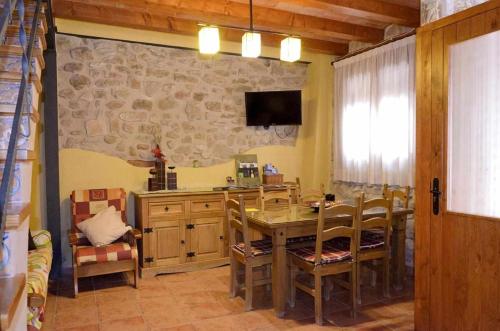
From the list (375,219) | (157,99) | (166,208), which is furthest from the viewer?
(157,99)

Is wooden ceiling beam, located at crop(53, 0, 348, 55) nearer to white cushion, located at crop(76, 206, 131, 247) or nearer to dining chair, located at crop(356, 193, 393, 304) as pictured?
white cushion, located at crop(76, 206, 131, 247)

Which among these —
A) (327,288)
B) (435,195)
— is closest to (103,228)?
(327,288)

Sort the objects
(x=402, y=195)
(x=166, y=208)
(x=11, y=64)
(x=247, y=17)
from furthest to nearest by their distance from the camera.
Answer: (x=166, y=208), (x=247, y=17), (x=402, y=195), (x=11, y=64)

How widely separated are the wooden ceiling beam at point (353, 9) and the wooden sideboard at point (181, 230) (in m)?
2.11

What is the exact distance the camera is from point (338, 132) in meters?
5.24

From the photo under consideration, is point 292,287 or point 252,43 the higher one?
point 252,43

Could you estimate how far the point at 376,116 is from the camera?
4.56 metres

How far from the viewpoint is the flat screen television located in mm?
5141

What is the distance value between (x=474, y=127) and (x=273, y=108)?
308cm

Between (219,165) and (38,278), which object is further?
(219,165)

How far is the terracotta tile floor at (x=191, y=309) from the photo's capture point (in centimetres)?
294

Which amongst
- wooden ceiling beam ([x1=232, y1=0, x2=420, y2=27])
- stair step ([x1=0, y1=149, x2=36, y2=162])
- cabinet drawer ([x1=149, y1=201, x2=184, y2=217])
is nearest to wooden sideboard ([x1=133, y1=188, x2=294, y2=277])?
cabinet drawer ([x1=149, y1=201, x2=184, y2=217])

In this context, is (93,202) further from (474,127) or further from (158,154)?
(474,127)

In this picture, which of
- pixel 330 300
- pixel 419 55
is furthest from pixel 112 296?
pixel 419 55
